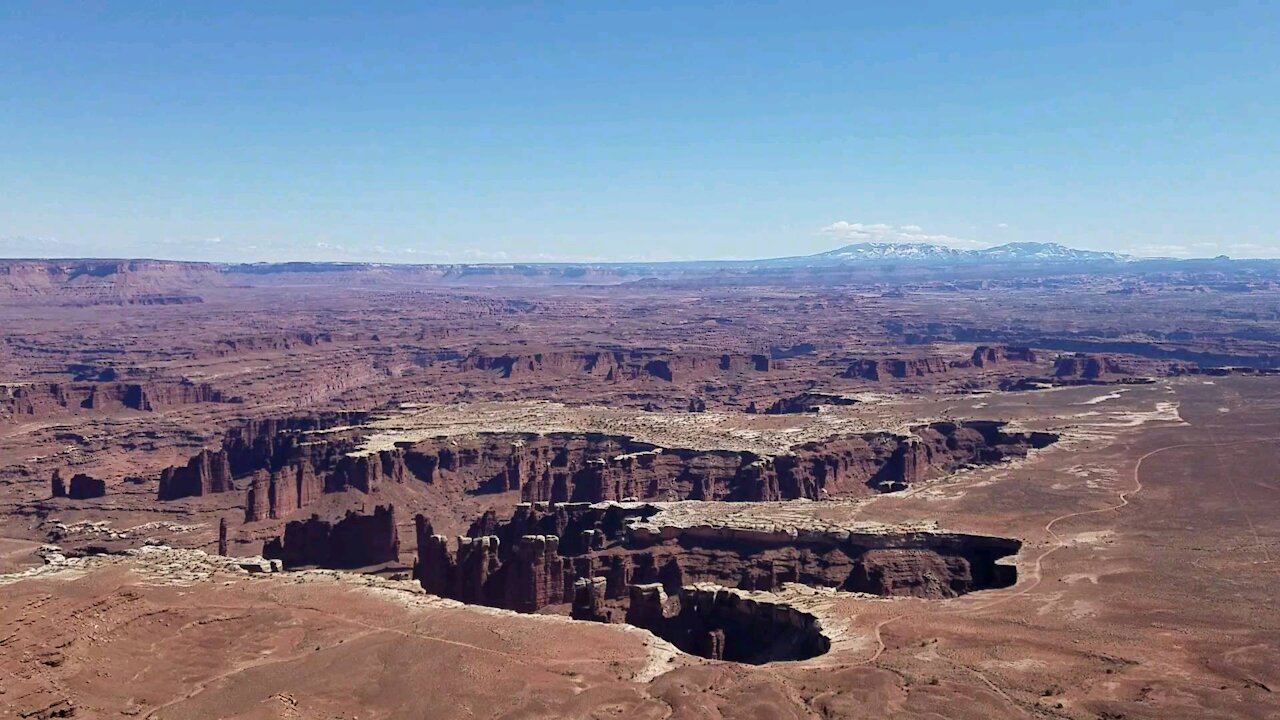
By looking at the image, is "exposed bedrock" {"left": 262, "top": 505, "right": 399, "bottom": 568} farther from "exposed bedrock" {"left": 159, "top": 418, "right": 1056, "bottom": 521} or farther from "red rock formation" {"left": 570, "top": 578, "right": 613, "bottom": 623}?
"red rock formation" {"left": 570, "top": 578, "right": 613, "bottom": 623}

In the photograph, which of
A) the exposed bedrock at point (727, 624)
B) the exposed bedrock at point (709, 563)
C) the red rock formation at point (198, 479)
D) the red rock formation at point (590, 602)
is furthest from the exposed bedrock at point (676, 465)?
the exposed bedrock at point (727, 624)

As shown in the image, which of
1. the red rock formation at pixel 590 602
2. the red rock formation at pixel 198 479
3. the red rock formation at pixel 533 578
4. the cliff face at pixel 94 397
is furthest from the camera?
the cliff face at pixel 94 397

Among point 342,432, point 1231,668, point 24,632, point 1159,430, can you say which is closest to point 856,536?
point 1231,668

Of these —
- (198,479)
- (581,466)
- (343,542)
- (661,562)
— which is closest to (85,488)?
(198,479)

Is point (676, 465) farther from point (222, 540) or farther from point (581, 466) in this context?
point (222, 540)

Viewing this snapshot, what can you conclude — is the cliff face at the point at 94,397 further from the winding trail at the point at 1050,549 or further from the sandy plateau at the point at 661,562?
the winding trail at the point at 1050,549

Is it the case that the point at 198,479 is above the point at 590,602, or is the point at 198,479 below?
below
